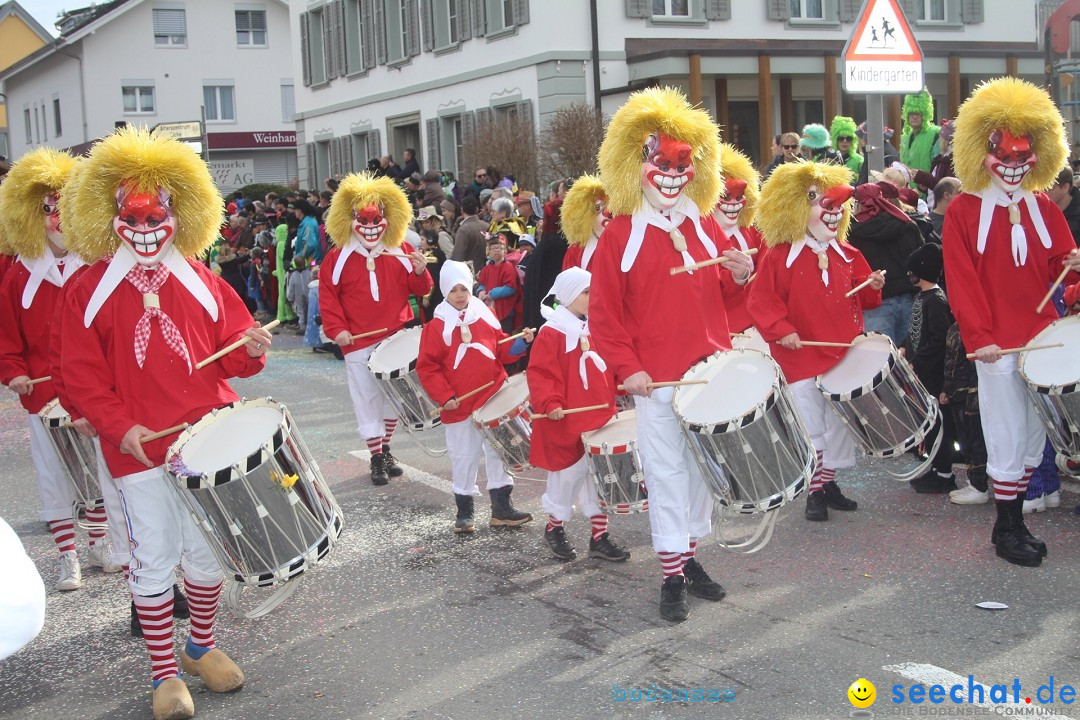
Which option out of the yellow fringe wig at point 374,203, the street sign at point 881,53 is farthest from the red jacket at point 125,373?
the street sign at point 881,53

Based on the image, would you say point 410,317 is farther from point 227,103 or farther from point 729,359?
point 227,103

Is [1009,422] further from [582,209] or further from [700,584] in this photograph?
[582,209]

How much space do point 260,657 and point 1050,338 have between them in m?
3.87

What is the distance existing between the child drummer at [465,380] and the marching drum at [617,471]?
3.65 ft

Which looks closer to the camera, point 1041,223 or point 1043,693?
point 1043,693

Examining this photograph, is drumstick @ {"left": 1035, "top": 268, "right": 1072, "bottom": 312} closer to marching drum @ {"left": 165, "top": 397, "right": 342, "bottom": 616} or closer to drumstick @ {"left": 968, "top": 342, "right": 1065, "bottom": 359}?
drumstick @ {"left": 968, "top": 342, "right": 1065, "bottom": 359}

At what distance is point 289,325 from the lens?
63.5 ft

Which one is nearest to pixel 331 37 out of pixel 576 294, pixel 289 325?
pixel 289 325

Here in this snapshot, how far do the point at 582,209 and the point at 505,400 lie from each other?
70.0 inches

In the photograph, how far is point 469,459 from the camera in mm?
7246

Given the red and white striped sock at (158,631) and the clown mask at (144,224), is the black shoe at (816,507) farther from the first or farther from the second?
the clown mask at (144,224)

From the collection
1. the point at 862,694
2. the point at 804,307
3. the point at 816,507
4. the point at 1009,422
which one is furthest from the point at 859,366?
the point at 862,694

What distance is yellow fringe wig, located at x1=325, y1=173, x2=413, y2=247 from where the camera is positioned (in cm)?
886

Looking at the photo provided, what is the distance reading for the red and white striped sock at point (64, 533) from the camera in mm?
6484
